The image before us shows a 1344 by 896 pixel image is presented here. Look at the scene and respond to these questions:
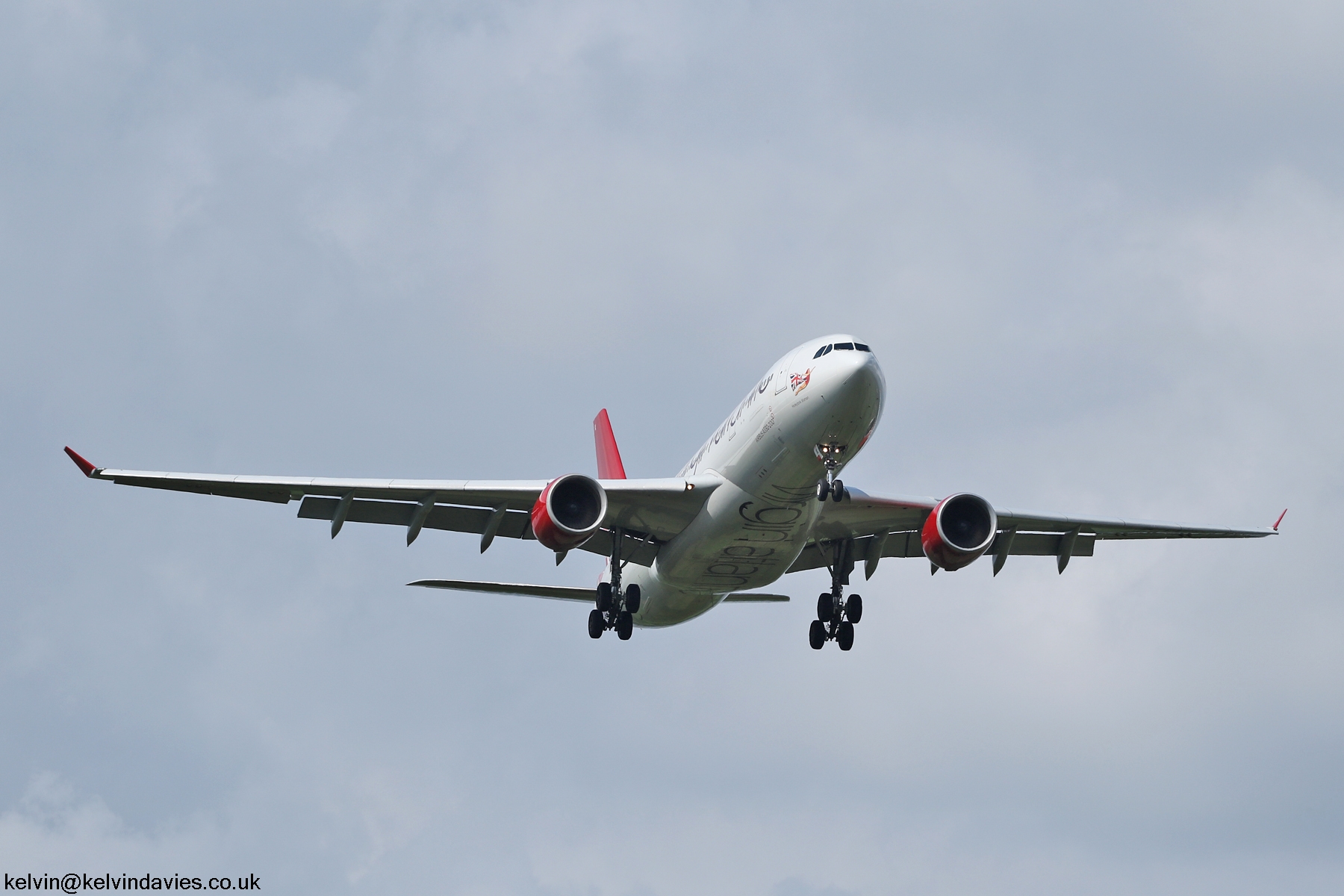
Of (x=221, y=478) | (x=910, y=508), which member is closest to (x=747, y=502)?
(x=910, y=508)

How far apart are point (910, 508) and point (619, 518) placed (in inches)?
251

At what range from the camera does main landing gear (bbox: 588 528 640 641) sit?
112 ft

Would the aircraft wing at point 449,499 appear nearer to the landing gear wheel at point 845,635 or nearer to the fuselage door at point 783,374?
the fuselage door at point 783,374

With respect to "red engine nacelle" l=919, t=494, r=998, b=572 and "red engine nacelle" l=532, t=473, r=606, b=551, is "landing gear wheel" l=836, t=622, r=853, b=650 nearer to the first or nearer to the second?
"red engine nacelle" l=919, t=494, r=998, b=572

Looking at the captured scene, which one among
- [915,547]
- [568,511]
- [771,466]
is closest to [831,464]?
[771,466]

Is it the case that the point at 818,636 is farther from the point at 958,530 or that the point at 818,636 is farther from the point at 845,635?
the point at 958,530

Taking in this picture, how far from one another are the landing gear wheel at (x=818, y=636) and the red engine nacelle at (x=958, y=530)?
149 inches

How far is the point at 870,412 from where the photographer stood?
93.2 feet

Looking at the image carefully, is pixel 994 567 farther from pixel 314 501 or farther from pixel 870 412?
pixel 314 501

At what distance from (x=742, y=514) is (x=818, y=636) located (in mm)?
6258

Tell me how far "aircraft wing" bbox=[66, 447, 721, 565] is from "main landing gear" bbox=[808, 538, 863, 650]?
4294 mm

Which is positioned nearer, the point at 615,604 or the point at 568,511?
the point at 568,511

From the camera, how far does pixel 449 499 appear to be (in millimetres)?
33188

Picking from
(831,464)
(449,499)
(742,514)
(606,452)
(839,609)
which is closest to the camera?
(831,464)
